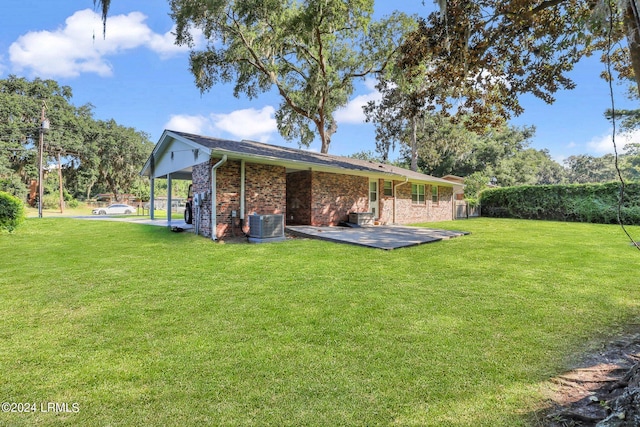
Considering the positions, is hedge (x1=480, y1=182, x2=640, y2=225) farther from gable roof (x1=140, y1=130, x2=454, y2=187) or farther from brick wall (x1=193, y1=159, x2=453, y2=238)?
gable roof (x1=140, y1=130, x2=454, y2=187)

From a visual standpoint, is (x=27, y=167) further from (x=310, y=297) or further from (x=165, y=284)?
(x=310, y=297)

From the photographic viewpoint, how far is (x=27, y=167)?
29.7m

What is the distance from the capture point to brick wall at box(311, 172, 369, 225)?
12.2m

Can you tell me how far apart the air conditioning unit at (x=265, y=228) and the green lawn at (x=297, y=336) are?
2.84 metres

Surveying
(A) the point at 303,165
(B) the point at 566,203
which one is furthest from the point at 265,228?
(B) the point at 566,203

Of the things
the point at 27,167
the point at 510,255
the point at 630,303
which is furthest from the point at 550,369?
the point at 27,167

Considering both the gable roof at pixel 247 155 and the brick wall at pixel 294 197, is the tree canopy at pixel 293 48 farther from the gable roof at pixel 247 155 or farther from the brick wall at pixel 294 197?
the brick wall at pixel 294 197

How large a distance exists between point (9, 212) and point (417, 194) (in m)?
17.4

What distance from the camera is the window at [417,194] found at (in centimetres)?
1716

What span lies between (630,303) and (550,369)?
2686 millimetres

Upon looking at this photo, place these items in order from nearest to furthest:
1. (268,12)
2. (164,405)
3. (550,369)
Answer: (164,405) → (550,369) → (268,12)

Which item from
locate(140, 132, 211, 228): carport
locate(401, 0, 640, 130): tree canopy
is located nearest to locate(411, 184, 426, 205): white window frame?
locate(401, 0, 640, 130): tree canopy

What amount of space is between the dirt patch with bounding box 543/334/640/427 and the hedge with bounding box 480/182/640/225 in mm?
19688

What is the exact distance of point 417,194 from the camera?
1745cm
